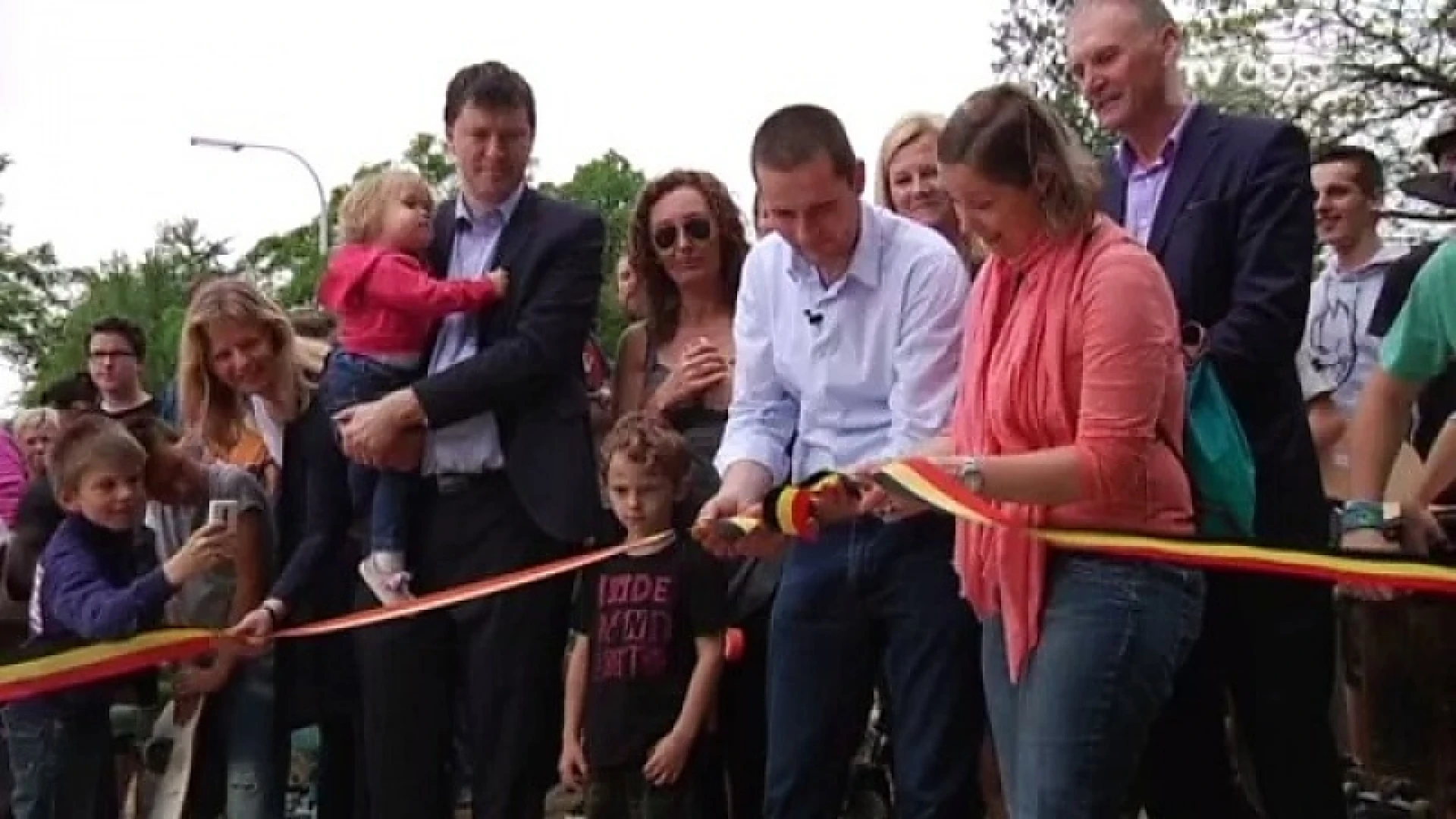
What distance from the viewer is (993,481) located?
143 inches

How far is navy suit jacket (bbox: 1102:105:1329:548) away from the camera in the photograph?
14.1 feet

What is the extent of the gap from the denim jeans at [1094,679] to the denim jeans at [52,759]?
331cm

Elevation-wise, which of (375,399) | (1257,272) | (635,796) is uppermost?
(1257,272)

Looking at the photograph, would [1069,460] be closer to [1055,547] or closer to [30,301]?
[1055,547]

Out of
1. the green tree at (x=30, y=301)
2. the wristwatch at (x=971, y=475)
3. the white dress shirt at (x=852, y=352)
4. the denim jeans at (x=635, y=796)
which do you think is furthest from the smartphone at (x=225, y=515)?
the green tree at (x=30, y=301)

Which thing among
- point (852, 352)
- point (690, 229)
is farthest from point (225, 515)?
point (852, 352)

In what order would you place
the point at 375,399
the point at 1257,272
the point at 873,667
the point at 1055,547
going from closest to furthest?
the point at 1055,547 → the point at 1257,272 → the point at 873,667 → the point at 375,399

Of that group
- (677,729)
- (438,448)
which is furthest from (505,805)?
(438,448)

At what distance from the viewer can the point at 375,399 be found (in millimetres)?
5391

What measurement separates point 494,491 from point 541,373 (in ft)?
1.12

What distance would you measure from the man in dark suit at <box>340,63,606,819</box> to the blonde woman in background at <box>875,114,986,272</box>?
84cm

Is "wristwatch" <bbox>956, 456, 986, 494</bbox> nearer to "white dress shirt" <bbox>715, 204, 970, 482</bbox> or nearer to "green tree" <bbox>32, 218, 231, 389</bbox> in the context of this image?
"white dress shirt" <bbox>715, 204, 970, 482</bbox>

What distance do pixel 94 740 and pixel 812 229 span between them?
2.89 metres

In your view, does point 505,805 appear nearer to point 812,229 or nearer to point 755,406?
point 755,406
